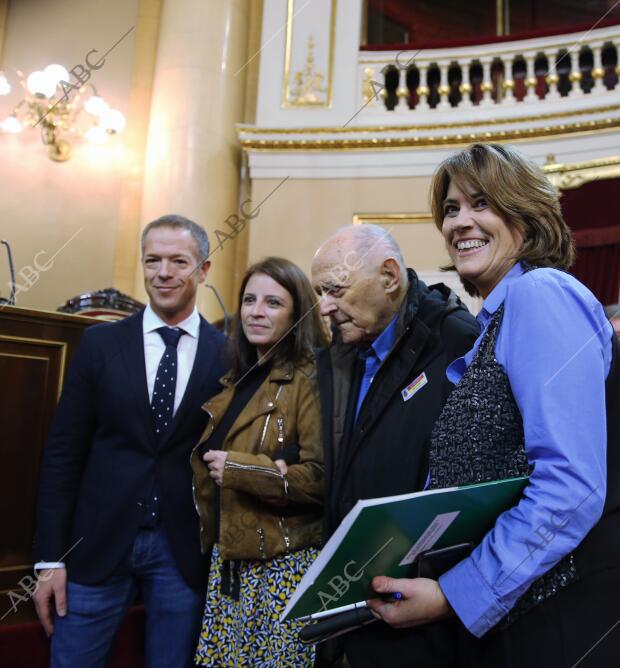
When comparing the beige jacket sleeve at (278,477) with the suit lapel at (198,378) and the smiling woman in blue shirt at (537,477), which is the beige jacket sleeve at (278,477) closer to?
the suit lapel at (198,378)

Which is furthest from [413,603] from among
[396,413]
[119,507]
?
[119,507]

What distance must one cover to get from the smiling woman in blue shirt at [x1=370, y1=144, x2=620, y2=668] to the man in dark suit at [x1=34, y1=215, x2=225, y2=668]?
743 millimetres

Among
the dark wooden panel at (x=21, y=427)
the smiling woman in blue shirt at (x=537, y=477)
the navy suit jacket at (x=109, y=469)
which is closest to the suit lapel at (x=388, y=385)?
the smiling woman in blue shirt at (x=537, y=477)

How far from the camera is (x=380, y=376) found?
1.23 meters

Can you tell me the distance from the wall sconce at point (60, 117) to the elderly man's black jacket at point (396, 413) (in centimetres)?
441

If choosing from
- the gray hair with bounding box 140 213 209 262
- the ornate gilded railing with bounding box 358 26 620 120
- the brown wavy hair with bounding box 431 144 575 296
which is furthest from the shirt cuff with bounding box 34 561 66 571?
the ornate gilded railing with bounding box 358 26 620 120

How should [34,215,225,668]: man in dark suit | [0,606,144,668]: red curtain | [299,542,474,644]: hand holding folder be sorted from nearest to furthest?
[299,542,474,644]: hand holding folder → [34,215,225,668]: man in dark suit → [0,606,144,668]: red curtain

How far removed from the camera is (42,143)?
5.21 meters

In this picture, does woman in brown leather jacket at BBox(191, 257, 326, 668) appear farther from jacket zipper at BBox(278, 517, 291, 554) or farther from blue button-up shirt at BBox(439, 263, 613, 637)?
blue button-up shirt at BBox(439, 263, 613, 637)

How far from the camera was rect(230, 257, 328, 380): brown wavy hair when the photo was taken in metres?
1.59

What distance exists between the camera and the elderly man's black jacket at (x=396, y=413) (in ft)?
3.74

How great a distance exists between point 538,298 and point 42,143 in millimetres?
5237

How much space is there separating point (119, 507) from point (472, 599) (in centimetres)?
91

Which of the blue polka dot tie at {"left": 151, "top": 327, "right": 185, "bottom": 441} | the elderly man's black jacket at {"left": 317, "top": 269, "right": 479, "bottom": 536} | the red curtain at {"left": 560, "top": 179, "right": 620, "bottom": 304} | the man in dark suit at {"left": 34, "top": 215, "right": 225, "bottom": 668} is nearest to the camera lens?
the elderly man's black jacket at {"left": 317, "top": 269, "right": 479, "bottom": 536}
